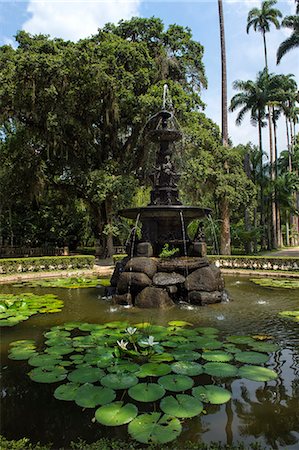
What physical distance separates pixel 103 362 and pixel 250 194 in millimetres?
20584

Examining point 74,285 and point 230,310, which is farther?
point 74,285

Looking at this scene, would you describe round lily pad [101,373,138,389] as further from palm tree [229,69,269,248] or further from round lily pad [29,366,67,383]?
palm tree [229,69,269,248]

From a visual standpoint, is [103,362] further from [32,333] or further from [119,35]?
[119,35]

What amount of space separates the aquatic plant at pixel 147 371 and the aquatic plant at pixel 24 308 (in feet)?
4.07

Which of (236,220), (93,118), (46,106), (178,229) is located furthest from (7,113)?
(236,220)

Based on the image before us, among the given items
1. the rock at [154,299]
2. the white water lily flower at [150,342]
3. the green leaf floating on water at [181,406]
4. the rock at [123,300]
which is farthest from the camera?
the rock at [123,300]

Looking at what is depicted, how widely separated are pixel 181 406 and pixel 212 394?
47 centimetres

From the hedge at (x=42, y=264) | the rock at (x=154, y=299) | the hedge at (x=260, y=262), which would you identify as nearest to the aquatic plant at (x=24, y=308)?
the rock at (x=154, y=299)

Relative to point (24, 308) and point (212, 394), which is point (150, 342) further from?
point (24, 308)

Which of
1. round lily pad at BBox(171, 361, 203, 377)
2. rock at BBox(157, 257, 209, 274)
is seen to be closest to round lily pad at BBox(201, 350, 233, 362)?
round lily pad at BBox(171, 361, 203, 377)

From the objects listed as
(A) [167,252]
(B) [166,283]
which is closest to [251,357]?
(B) [166,283]

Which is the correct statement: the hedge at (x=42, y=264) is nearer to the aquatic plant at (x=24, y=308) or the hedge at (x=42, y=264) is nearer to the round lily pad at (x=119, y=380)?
the aquatic plant at (x=24, y=308)

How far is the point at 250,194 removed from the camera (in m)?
23.3

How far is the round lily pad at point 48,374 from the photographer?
4059mm
